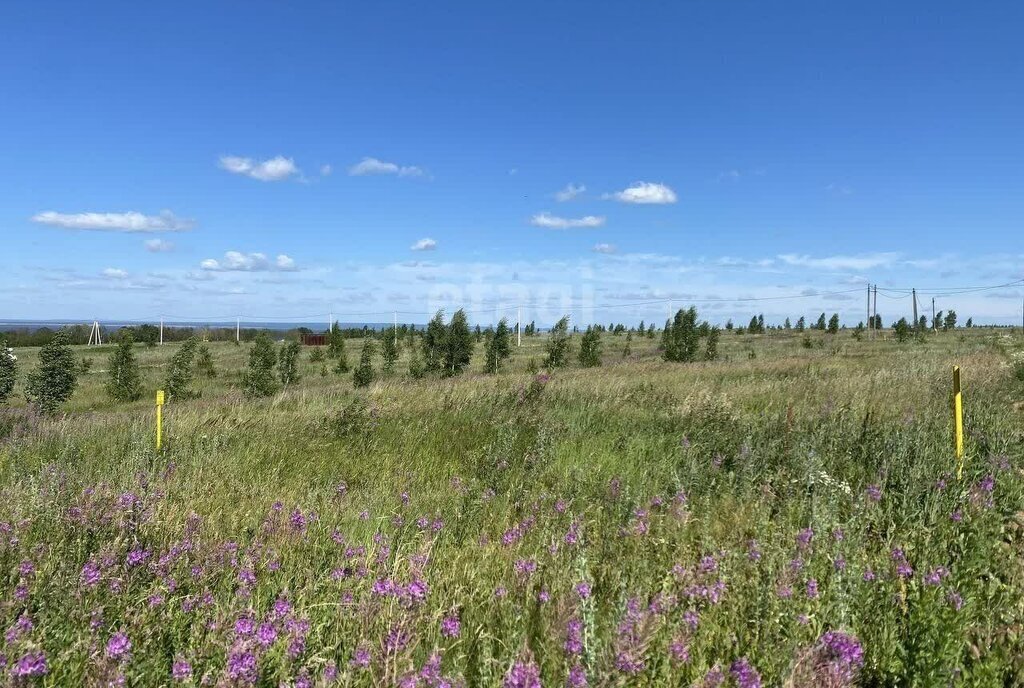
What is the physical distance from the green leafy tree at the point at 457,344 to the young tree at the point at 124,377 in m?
14.0

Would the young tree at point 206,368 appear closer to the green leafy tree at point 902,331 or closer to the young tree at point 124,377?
the young tree at point 124,377

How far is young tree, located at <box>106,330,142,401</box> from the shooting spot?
85.1ft

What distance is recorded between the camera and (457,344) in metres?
27.6

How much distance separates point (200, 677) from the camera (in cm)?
200

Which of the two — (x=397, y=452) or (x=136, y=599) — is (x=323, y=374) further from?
(x=136, y=599)

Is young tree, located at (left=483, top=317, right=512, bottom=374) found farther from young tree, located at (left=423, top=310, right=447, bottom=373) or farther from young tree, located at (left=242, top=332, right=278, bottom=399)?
young tree, located at (left=242, top=332, right=278, bottom=399)

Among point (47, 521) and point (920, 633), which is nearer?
point (920, 633)

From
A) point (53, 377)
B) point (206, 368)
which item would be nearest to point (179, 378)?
point (53, 377)

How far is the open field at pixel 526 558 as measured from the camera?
2064 mm

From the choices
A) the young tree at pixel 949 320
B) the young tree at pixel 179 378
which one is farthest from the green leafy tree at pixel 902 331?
the young tree at pixel 179 378

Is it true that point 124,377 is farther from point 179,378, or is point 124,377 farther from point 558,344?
point 558,344

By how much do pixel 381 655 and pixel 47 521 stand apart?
239 cm

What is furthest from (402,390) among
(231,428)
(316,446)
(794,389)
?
(794,389)

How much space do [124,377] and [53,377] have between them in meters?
5.24
